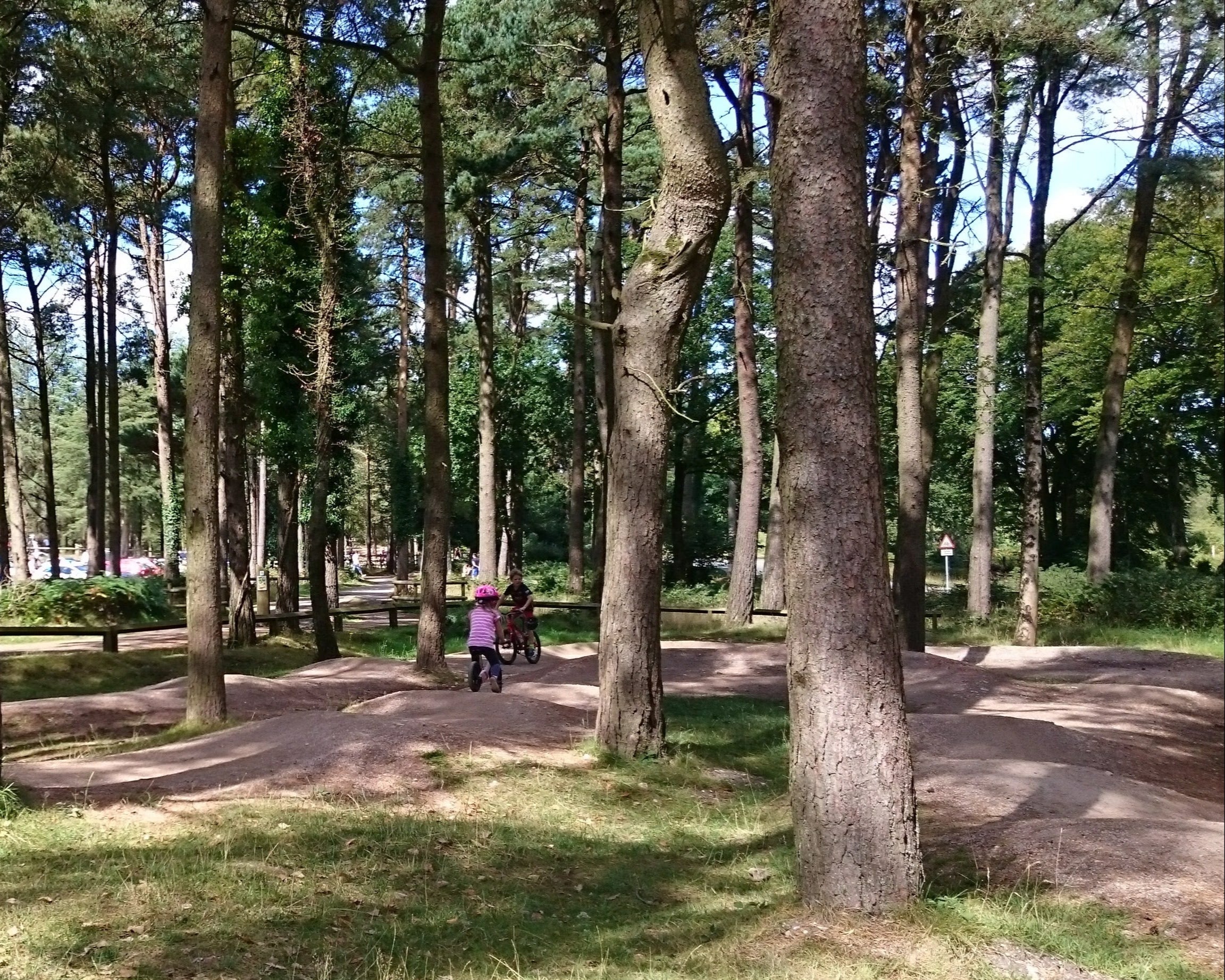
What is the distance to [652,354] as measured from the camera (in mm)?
8672

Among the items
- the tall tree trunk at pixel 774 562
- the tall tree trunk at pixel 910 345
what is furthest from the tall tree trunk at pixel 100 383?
the tall tree trunk at pixel 910 345

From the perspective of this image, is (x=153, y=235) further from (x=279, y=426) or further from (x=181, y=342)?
(x=181, y=342)

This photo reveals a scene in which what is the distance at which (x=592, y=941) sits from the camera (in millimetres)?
4809

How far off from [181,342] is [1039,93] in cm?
3447

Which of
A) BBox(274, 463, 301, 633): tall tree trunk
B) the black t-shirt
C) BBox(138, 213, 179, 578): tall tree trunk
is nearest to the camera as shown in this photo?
the black t-shirt

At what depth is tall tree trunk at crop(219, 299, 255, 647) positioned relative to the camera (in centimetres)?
1970

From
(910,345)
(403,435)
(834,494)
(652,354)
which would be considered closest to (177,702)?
(652,354)

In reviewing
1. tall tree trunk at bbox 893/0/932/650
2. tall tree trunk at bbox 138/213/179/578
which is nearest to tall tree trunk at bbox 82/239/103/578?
tall tree trunk at bbox 138/213/179/578

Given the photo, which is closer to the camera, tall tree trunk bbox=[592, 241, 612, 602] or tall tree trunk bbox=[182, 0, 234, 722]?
tall tree trunk bbox=[182, 0, 234, 722]

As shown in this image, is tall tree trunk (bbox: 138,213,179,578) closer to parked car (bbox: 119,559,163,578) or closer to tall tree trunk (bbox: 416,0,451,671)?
parked car (bbox: 119,559,163,578)

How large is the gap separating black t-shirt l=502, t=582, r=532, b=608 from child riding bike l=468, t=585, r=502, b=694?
12.7 ft

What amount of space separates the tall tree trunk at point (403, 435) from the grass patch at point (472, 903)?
27578mm

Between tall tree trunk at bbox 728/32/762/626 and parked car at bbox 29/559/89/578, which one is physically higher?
tall tree trunk at bbox 728/32/762/626

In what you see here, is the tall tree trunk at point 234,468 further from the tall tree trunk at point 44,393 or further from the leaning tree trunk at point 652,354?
the leaning tree trunk at point 652,354
